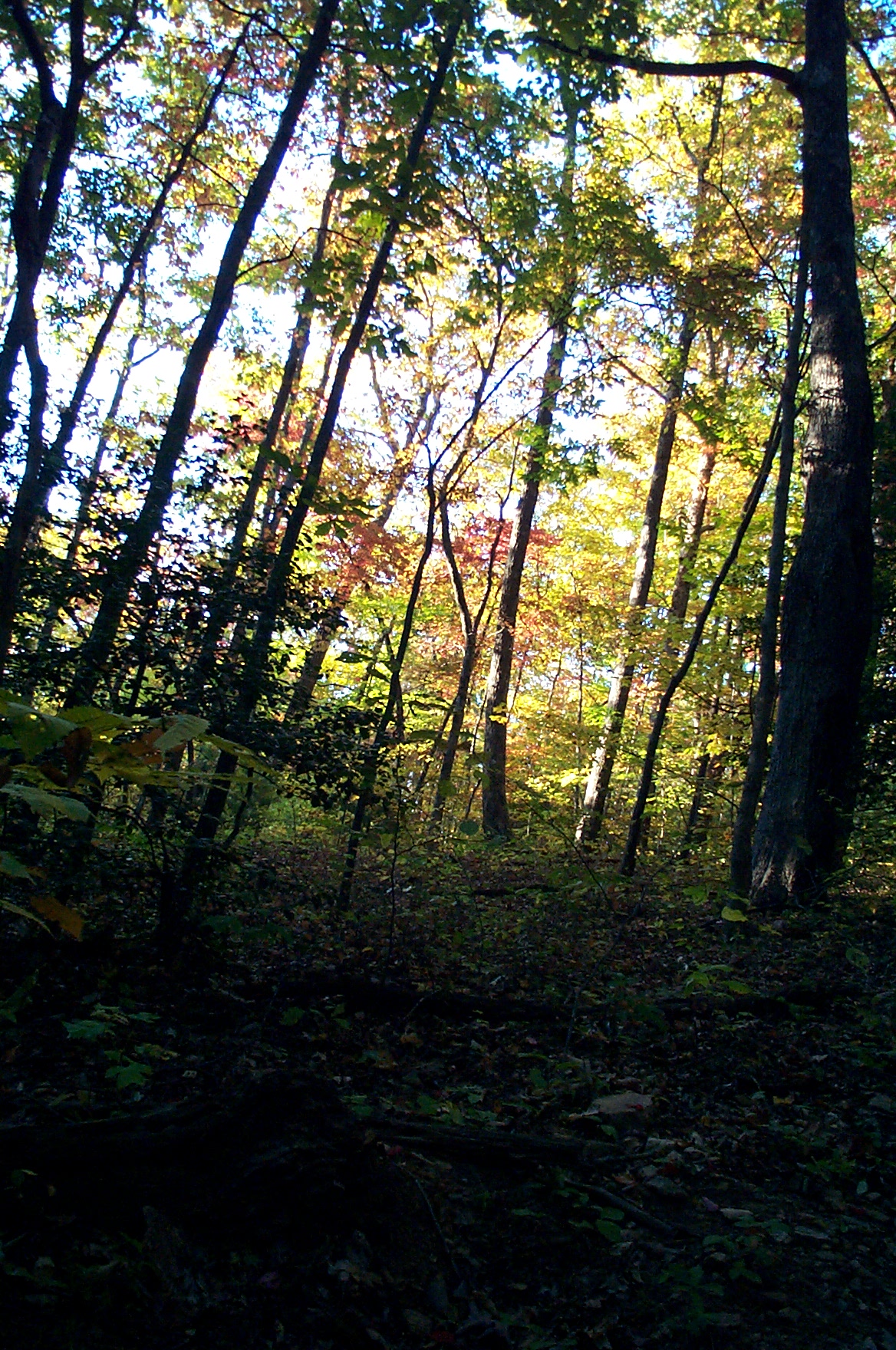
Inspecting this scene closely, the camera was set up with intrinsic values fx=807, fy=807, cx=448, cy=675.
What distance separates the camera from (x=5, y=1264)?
6.34ft

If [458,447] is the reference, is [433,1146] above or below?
below

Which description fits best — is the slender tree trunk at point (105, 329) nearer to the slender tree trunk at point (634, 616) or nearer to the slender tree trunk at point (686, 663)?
the slender tree trunk at point (686, 663)

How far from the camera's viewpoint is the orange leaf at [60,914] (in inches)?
43.4

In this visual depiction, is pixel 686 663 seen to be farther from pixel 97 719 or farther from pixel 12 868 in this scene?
pixel 12 868

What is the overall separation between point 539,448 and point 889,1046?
8.92 m

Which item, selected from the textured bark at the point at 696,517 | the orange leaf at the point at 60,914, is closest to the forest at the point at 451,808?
the orange leaf at the point at 60,914

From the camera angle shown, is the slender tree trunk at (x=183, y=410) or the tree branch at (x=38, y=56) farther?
the tree branch at (x=38, y=56)

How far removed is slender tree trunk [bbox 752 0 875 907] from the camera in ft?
21.9

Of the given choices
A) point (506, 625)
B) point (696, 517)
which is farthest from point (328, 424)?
point (696, 517)

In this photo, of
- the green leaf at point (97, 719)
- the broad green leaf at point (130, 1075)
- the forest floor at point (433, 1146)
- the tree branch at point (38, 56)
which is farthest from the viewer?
the tree branch at point (38, 56)

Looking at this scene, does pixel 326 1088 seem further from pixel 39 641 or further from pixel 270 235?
pixel 270 235

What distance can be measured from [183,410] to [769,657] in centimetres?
556

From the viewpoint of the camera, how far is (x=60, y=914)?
46.1 inches

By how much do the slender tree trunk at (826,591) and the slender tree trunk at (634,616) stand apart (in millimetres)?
2750
